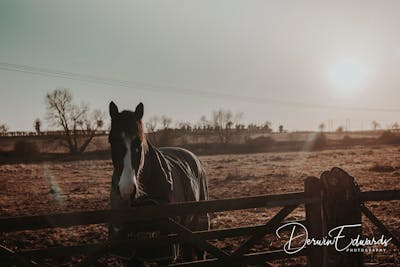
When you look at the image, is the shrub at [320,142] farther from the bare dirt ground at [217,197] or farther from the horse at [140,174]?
the horse at [140,174]

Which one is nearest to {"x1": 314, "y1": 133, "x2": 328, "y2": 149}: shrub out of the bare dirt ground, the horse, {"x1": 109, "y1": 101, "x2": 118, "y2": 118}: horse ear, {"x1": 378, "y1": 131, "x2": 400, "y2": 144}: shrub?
{"x1": 378, "y1": 131, "x2": 400, "y2": 144}: shrub

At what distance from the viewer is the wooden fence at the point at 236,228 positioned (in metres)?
3.53

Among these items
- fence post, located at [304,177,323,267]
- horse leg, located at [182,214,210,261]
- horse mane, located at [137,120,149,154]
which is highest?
horse mane, located at [137,120,149,154]

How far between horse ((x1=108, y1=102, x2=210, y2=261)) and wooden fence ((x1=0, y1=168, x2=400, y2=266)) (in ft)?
1.40

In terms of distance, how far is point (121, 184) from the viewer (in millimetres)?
3768

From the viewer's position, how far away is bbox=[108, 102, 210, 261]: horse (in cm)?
396

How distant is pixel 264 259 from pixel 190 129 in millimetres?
68890

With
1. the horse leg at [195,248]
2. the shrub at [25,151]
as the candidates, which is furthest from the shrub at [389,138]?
the horse leg at [195,248]

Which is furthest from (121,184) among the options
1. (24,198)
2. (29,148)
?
(29,148)

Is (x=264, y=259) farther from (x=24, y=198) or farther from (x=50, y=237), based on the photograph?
(x=24, y=198)

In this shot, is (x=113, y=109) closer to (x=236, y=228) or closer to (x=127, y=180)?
(x=127, y=180)

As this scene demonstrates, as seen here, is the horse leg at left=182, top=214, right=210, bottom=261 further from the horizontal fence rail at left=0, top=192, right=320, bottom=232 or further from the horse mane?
the horse mane

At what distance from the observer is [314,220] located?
4.42m

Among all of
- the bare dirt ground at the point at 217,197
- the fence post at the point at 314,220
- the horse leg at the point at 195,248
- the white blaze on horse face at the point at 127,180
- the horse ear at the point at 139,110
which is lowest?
the bare dirt ground at the point at 217,197
